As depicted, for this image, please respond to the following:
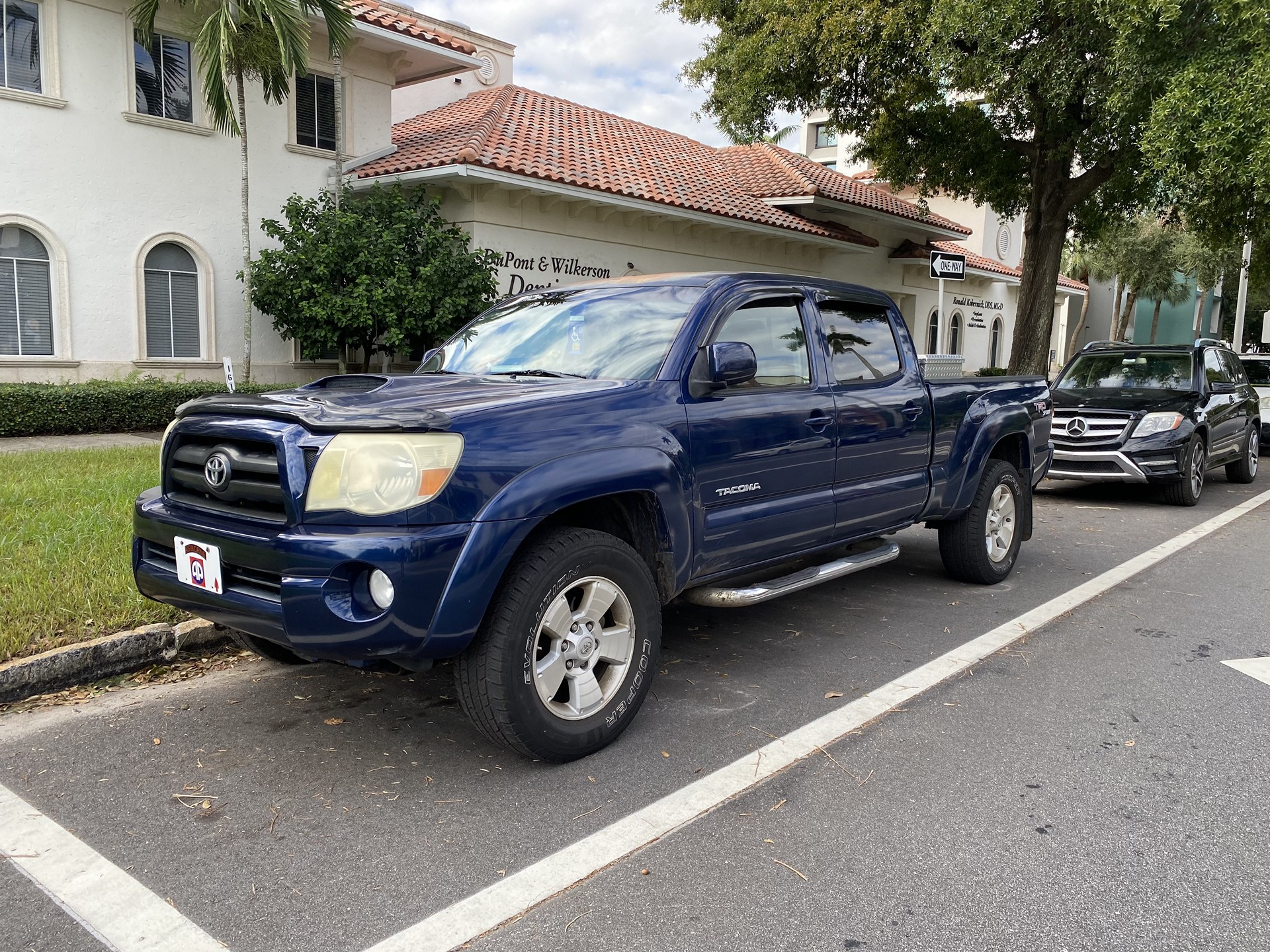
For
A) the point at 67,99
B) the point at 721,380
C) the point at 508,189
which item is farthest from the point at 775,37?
the point at 721,380

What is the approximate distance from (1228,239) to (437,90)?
16.5m

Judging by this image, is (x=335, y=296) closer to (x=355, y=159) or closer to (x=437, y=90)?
(x=355, y=159)

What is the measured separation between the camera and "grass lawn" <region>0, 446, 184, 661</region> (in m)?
4.63

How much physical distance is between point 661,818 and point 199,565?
1893 mm

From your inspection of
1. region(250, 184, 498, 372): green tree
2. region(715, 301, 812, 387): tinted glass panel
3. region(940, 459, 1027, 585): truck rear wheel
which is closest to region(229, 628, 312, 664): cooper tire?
region(715, 301, 812, 387): tinted glass panel

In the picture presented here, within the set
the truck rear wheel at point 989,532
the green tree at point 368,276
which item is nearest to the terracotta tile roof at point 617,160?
the green tree at point 368,276

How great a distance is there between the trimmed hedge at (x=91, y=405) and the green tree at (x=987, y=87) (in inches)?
368

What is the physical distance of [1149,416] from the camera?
393 inches

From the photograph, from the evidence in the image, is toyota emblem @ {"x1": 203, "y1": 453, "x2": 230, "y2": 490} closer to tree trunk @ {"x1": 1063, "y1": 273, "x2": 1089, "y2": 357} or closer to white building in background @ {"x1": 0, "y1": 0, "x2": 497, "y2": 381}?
white building in background @ {"x1": 0, "y1": 0, "x2": 497, "y2": 381}

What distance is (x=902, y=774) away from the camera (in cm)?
358

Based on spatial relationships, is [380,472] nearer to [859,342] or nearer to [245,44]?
[859,342]

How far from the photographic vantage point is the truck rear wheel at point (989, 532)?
6.29 m

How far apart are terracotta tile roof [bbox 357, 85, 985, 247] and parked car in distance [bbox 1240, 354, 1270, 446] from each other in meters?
8.42

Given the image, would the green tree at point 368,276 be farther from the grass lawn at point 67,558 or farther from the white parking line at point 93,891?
the white parking line at point 93,891
